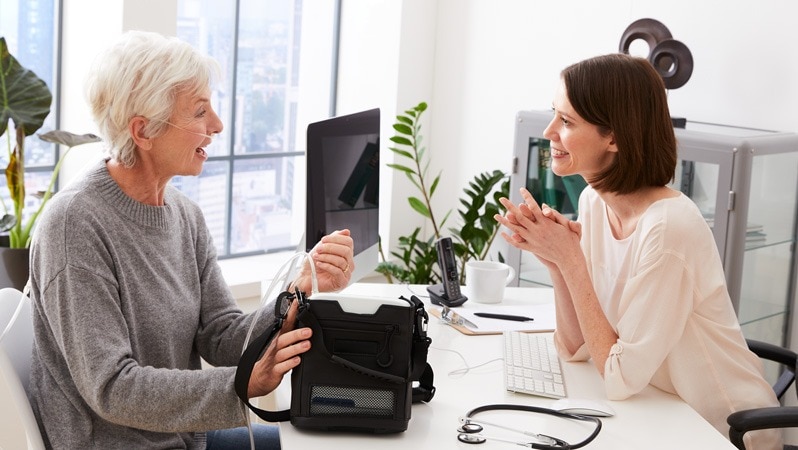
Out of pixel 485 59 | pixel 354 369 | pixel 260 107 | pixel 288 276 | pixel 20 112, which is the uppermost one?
pixel 485 59

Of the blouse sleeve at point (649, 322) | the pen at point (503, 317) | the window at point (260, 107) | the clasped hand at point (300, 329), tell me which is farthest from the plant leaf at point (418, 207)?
the blouse sleeve at point (649, 322)

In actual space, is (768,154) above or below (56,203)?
above

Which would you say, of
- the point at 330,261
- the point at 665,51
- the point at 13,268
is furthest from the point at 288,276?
the point at 665,51

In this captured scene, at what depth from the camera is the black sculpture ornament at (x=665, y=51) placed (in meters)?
3.21

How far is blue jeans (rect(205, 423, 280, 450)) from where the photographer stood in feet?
7.07

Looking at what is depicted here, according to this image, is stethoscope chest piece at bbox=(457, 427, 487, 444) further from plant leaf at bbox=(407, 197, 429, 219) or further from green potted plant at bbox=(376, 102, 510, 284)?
plant leaf at bbox=(407, 197, 429, 219)

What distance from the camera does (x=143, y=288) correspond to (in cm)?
192

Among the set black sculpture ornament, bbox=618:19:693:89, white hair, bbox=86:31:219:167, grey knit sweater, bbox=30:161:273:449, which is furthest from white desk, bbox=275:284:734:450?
black sculpture ornament, bbox=618:19:693:89

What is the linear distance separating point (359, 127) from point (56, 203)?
832 mm

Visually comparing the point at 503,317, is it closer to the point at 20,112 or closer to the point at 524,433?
the point at 524,433

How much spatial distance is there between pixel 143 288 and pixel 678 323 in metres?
1.12

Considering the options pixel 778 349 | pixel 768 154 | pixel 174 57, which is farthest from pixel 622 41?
pixel 174 57

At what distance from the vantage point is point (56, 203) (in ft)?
6.06

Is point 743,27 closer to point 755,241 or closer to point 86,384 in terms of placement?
point 755,241
